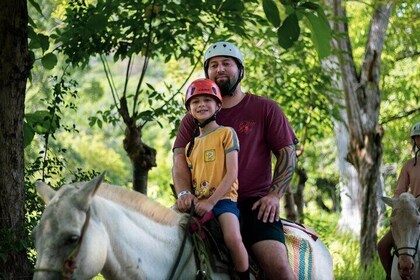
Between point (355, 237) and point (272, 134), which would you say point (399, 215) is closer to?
point (272, 134)

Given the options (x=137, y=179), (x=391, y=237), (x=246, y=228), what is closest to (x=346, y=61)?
(x=391, y=237)

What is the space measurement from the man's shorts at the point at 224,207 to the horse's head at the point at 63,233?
1195 mm

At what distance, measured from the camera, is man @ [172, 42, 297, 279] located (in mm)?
5219

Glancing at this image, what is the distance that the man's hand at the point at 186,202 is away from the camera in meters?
5.02

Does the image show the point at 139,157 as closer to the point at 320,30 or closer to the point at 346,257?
the point at 320,30

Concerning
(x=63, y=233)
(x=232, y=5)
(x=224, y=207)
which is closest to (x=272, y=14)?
(x=224, y=207)

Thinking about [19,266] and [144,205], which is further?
[19,266]

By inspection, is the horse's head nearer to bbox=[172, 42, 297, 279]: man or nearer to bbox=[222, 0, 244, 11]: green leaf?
bbox=[172, 42, 297, 279]: man

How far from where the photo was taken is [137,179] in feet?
29.5

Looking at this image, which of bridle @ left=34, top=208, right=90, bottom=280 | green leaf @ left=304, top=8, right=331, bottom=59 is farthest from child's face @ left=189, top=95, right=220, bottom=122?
bridle @ left=34, top=208, right=90, bottom=280

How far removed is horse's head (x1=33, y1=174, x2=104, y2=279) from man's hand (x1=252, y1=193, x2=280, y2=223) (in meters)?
1.62

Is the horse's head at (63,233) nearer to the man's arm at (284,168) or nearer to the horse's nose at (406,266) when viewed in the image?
the man's arm at (284,168)

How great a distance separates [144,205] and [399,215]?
459 cm

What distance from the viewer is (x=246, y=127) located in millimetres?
5562
